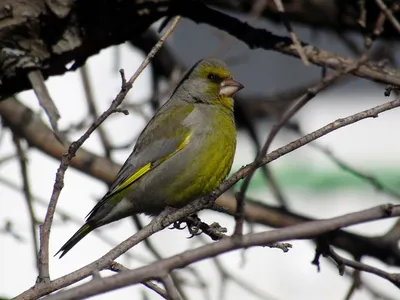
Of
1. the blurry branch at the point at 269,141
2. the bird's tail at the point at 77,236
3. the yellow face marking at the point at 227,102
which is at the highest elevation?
the yellow face marking at the point at 227,102

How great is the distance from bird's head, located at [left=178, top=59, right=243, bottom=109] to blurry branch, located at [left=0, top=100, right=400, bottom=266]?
1.83 feet

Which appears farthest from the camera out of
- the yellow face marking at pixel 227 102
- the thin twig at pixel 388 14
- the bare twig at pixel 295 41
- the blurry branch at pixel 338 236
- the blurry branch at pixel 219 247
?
the yellow face marking at pixel 227 102

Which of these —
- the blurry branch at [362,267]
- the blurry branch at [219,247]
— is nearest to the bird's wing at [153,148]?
the blurry branch at [362,267]

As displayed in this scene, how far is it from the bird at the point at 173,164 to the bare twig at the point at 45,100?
803 mm

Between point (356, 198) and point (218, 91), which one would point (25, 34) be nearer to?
point (218, 91)

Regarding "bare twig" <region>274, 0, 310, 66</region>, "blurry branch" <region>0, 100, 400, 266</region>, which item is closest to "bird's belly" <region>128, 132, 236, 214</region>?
"blurry branch" <region>0, 100, 400, 266</region>

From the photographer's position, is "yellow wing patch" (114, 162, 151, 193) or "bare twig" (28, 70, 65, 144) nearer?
"bare twig" (28, 70, 65, 144)

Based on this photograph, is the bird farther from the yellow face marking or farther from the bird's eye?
the bird's eye

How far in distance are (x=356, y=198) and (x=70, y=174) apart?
2.73 metres

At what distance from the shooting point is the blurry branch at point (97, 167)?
472cm

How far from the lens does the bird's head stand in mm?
4918

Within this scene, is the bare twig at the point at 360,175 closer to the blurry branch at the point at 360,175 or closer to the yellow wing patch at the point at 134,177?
the blurry branch at the point at 360,175

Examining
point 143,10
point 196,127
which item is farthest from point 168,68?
point 143,10

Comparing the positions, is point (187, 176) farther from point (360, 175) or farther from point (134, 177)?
point (360, 175)
